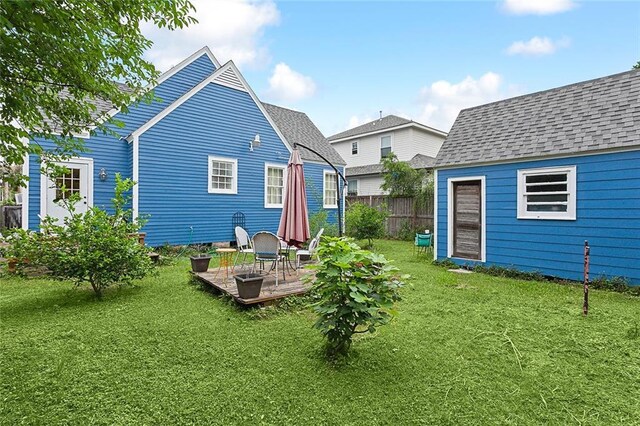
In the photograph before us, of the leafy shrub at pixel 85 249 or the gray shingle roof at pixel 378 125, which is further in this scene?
the gray shingle roof at pixel 378 125

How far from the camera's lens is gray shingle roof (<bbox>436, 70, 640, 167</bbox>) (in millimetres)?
6383

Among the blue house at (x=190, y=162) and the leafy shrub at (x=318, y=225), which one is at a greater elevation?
the blue house at (x=190, y=162)

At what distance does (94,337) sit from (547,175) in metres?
8.32

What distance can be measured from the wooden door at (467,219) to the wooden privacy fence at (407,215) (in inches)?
195

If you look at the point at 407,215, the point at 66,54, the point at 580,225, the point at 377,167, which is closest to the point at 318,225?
the point at 407,215

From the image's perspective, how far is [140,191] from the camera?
9438 millimetres

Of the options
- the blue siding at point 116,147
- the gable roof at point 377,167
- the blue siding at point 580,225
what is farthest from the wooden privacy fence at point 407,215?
the blue siding at point 116,147

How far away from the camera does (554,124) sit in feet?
23.9

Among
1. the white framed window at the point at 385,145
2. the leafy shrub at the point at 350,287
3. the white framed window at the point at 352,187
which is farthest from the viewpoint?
the white framed window at the point at 352,187

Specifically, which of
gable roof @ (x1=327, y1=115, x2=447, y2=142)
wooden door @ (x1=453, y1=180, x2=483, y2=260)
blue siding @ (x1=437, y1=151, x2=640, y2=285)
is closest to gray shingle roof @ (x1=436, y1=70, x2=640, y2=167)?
blue siding @ (x1=437, y1=151, x2=640, y2=285)

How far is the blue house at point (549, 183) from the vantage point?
6117 mm

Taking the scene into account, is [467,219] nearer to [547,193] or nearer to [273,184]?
[547,193]

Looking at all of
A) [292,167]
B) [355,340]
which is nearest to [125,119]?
[292,167]

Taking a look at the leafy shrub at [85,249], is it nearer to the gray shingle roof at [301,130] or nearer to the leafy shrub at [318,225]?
the leafy shrub at [318,225]
